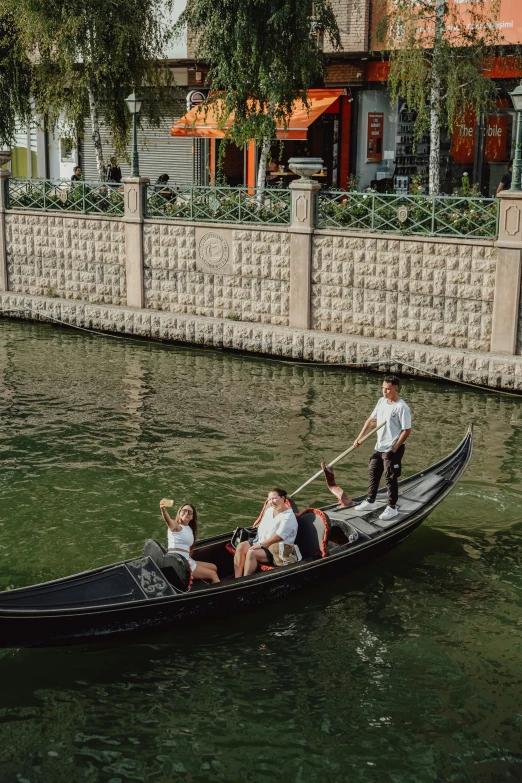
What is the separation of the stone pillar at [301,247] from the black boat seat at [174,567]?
1126 cm

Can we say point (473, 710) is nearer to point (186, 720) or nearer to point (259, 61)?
point (186, 720)

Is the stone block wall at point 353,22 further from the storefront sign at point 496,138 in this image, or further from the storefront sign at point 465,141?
the storefront sign at point 496,138

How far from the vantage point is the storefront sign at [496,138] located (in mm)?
28125

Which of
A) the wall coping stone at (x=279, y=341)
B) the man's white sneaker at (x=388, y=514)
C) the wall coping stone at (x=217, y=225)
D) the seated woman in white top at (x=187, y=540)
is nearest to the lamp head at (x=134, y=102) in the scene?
the wall coping stone at (x=217, y=225)

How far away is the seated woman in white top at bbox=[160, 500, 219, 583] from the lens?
10547 millimetres

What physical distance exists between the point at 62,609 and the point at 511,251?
11.7 m

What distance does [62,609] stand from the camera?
9367mm

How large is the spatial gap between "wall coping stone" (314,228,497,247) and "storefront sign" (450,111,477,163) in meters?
9.22

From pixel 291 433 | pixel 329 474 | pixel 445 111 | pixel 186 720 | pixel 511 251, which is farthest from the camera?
pixel 445 111

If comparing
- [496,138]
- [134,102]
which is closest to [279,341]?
[134,102]

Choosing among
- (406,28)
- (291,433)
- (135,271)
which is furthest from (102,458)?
(406,28)

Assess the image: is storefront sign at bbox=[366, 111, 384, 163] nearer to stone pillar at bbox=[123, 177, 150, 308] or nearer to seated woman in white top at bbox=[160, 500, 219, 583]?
stone pillar at bbox=[123, 177, 150, 308]

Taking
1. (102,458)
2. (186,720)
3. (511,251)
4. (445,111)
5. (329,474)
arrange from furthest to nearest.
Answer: (445,111)
(511,251)
(102,458)
(329,474)
(186,720)

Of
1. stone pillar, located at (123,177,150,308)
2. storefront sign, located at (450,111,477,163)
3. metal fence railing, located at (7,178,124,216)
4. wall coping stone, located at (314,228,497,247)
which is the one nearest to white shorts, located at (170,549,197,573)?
wall coping stone, located at (314,228,497,247)
